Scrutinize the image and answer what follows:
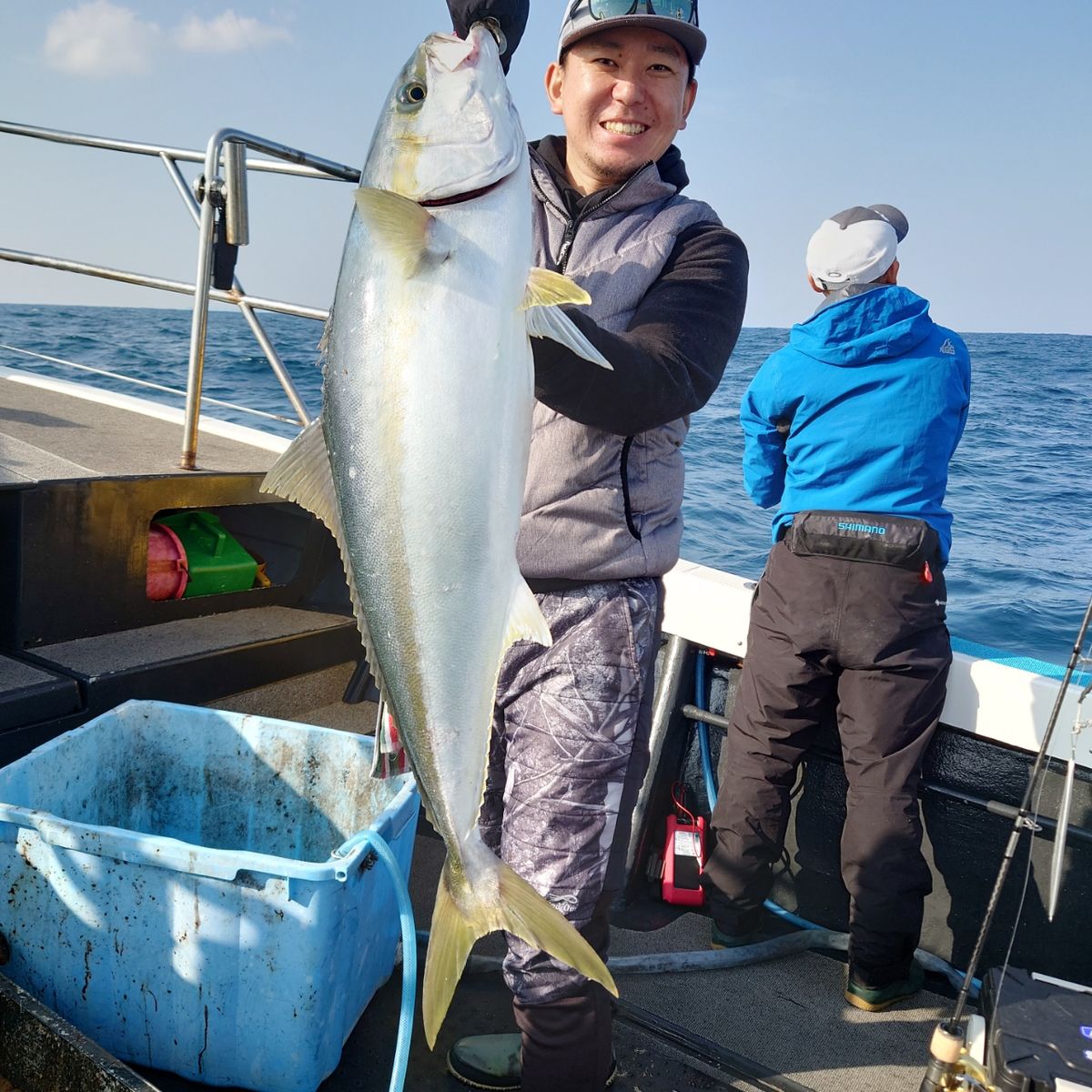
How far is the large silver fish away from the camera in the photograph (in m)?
1.41

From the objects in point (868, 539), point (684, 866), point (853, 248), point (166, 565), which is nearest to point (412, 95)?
point (868, 539)

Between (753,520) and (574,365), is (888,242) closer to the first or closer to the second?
(574,365)

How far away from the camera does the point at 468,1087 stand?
2.51 metres

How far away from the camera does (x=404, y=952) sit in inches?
81.9

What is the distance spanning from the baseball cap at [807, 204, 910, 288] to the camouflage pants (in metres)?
1.73

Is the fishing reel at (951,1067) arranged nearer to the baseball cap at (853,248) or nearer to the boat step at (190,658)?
the baseball cap at (853,248)

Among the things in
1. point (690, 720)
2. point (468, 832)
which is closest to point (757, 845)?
point (690, 720)

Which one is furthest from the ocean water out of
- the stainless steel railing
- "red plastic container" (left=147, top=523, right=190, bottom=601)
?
"red plastic container" (left=147, top=523, right=190, bottom=601)

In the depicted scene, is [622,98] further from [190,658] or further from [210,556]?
[210,556]

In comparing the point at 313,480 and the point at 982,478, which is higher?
the point at 313,480

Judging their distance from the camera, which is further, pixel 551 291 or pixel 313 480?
pixel 313 480

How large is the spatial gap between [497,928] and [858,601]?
1782 millimetres

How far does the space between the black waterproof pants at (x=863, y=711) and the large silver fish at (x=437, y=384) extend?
5.81ft

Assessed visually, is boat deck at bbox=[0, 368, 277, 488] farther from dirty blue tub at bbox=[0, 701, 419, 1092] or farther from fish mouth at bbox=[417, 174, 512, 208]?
fish mouth at bbox=[417, 174, 512, 208]
